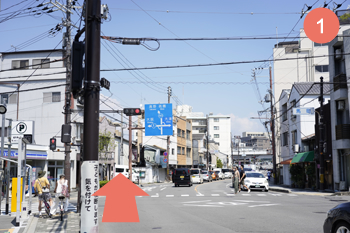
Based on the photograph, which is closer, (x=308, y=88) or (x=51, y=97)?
(x=308, y=88)

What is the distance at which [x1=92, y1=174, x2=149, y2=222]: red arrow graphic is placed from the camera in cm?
534

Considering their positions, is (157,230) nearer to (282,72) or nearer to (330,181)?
(330,181)

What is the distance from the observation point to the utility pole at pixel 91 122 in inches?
215

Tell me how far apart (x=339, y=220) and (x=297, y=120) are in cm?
3277

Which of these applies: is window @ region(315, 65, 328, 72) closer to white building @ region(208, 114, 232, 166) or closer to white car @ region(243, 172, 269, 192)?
white car @ region(243, 172, 269, 192)

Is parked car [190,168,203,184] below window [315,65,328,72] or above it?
below

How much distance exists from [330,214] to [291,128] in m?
35.0

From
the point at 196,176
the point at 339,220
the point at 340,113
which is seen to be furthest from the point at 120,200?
the point at 196,176

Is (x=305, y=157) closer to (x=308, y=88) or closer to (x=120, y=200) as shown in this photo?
(x=308, y=88)

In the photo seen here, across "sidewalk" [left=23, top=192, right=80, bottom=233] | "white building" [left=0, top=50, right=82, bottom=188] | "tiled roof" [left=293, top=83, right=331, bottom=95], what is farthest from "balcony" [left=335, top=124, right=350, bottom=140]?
"white building" [left=0, top=50, right=82, bottom=188]

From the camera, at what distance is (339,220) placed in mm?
6992

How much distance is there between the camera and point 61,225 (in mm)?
12062

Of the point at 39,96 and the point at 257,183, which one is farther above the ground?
the point at 39,96

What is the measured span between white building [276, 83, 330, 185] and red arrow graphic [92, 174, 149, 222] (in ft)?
99.2
